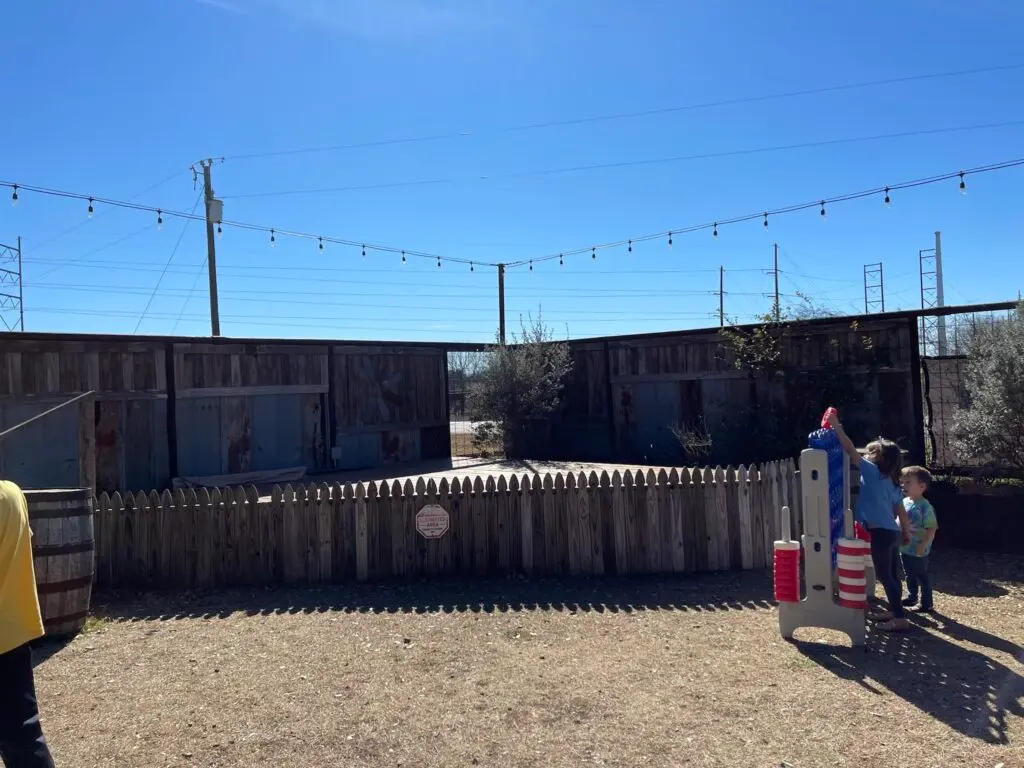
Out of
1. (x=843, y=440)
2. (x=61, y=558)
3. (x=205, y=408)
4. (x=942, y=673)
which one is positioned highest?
(x=205, y=408)

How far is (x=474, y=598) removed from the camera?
6.98m

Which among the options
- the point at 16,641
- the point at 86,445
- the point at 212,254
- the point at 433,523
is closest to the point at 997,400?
the point at 433,523

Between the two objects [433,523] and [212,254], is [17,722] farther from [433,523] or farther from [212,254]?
[212,254]

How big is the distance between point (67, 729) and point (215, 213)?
19.0 meters

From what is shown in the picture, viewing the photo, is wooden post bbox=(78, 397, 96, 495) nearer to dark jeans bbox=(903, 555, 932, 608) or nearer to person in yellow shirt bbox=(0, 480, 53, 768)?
person in yellow shirt bbox=(0, 480, 53, 768)

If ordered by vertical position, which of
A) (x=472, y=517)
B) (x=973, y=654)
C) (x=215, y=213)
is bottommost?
(x=973, y=654)

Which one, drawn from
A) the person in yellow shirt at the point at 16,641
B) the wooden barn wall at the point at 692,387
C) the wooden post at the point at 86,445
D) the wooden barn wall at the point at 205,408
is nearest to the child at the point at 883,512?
the wooden barn wall at the point at 692,387

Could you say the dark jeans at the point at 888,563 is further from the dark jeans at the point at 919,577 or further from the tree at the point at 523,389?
the tree at the point at 523,389

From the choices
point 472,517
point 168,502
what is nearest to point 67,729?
point 168,502

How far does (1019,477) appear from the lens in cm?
844

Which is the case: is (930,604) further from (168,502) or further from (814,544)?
(168,502)

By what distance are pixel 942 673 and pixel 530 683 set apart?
2.66m

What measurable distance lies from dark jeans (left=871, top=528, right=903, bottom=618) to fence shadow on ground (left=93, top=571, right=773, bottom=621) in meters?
0.97

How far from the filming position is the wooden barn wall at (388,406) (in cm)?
1469
